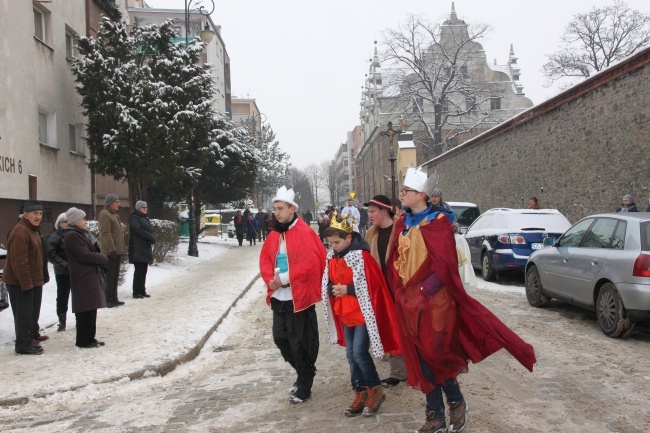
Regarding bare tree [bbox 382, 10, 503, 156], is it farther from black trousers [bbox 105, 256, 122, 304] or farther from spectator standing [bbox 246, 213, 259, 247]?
black trousers [bbox 105, 256, 122, 304]

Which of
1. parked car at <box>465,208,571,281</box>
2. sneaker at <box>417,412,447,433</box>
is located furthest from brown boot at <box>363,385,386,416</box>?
parked car at <box>465,208,571,281</box>

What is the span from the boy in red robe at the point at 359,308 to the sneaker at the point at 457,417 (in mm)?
709

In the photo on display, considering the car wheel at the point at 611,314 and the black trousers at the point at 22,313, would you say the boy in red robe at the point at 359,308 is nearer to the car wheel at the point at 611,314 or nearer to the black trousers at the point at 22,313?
the car wheel at the point at 611,314

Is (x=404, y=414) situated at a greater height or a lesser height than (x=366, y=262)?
lesser

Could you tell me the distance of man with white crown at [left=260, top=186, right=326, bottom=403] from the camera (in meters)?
5.13

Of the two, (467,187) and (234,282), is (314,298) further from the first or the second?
(467,187)

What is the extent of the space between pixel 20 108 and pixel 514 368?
13012 mm

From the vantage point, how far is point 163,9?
53.5 meters

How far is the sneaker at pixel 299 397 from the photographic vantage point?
5.20 m

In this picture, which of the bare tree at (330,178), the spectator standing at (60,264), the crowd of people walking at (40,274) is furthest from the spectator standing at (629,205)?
the bare tree at (330,178)

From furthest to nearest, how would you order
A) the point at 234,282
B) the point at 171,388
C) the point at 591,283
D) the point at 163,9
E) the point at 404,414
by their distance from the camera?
the point at 163,9 < the point at 234,282 < the point at 591,283 < the point at 171,388 < the point at 404,414

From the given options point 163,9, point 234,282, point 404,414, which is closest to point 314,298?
point 404,414

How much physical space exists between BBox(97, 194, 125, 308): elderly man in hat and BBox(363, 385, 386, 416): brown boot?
6648 mm

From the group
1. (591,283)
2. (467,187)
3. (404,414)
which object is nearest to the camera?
(404,414)
